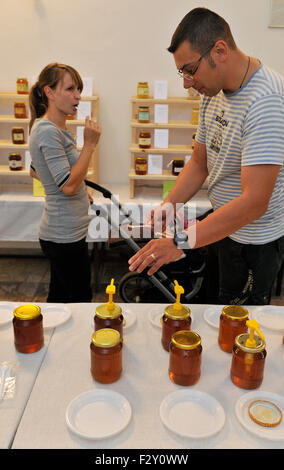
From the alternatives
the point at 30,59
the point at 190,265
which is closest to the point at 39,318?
the point at 190,265

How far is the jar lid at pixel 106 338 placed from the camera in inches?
42.3

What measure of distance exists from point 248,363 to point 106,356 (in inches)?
14.3

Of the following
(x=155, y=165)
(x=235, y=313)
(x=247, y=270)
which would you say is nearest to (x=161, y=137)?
(x=155, y=165)

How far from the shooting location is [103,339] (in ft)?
3.58

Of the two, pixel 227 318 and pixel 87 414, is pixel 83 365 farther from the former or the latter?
pixel 227 318

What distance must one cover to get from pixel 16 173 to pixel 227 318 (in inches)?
93.1

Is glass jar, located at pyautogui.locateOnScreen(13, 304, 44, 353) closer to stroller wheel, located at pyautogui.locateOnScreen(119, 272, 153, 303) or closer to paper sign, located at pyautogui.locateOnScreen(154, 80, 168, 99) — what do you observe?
stroller wheel, located at pyautogui.locateOnScreen(119, 272, 153, 303)

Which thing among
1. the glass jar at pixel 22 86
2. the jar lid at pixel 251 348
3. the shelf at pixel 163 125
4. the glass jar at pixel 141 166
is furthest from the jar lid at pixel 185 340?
the glass jar at pixel 22 86

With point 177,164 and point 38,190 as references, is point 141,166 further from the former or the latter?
point 38,190

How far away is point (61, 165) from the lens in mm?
2020

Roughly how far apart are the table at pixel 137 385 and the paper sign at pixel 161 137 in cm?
198

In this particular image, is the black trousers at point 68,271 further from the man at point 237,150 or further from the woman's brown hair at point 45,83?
the man at point 237,150

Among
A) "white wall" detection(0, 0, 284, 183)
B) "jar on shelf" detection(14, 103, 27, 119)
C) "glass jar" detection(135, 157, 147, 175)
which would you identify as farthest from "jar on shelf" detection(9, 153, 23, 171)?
"glass jar" detection(135, 157, 147, 175)

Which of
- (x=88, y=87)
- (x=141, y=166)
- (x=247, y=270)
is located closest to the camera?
(x=247, y=270)
